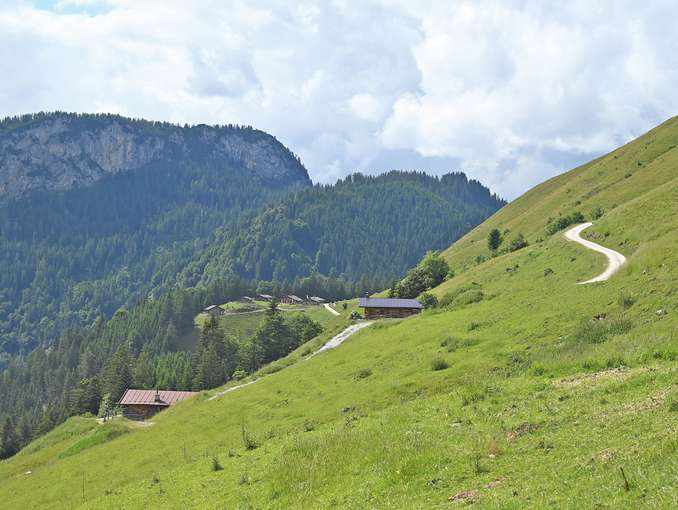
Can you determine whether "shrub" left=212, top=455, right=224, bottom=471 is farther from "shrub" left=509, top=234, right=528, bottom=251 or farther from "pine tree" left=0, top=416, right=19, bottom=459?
"pine tree" left=0, top=416, right=19, bottom=459

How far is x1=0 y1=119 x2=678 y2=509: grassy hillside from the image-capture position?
1870cm

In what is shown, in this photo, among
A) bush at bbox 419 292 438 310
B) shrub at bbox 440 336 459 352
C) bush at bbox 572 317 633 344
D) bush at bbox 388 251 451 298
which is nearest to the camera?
bush at bbox 572 317 633 344

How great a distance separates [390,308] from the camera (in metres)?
101

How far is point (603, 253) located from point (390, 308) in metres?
37.6

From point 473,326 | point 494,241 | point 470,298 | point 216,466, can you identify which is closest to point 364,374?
point 473,326

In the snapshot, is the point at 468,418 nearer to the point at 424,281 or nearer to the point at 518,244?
the point at 518,244

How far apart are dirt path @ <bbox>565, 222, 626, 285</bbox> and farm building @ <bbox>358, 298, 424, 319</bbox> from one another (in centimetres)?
2458

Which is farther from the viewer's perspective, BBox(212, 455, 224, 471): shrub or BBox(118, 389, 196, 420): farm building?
BBox(118, 389, 196, 420): farm building

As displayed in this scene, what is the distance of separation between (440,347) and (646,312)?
55.6 feet

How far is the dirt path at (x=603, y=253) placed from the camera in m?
59.1

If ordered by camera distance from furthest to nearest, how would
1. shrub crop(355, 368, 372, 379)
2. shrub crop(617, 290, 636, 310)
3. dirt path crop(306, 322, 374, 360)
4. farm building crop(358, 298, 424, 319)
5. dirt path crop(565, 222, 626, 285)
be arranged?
farm building crop(358, 298, 424, 319), dirt path crop(306, 322, 374, 360), dirt path crop(565, 222, 626, 285), shrub crop(355, 368, 372, 379), shrub crop(617, 290, 636, 310)

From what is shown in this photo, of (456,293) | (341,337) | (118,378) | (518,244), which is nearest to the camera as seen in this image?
(456,293)

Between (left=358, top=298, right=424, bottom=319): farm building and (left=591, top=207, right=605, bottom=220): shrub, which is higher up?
(left=591, top=207, right=605, bottom=220): shrub

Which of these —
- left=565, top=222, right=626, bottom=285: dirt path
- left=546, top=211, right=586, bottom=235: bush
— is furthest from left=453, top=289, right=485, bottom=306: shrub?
left=546, top=211, right=586, bottom=235: bush
